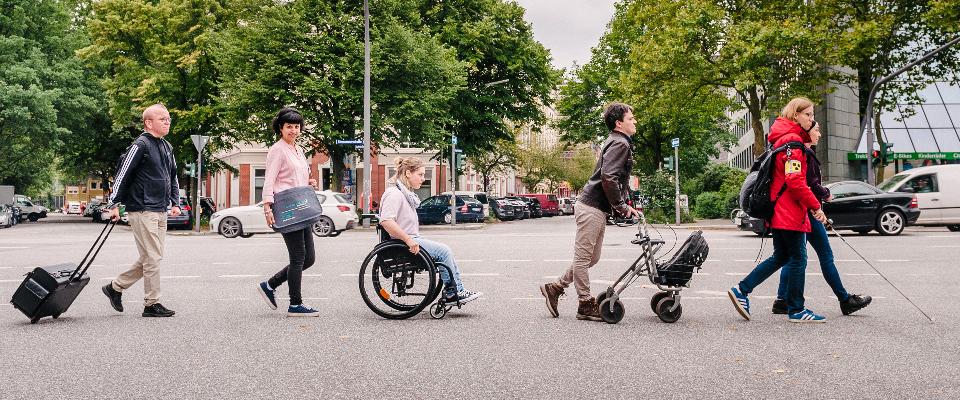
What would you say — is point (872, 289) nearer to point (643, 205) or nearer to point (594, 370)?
point (594, 370)

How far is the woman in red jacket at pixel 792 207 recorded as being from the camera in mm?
6348

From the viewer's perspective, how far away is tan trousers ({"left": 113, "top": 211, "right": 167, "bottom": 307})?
691cm

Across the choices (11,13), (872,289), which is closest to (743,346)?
(872,289)

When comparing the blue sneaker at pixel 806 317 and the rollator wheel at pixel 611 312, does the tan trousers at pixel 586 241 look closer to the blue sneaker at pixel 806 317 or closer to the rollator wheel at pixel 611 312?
the rollator wheel at pixel 611 312

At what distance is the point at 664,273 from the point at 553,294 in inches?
37.6

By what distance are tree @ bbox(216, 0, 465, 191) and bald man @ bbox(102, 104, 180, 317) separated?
2166 centimetres

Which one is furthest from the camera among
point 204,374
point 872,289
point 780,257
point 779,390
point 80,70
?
point 80,70

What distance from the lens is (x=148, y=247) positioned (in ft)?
22.7

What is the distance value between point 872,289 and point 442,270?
4992 mm

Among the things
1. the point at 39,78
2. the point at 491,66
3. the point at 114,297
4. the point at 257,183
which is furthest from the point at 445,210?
the point at 114,297

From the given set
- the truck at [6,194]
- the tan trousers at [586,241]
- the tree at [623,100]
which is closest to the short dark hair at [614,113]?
the tan trousers at [586,241]

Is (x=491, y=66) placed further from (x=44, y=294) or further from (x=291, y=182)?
(x=44, y=294)

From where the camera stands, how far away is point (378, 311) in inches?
271

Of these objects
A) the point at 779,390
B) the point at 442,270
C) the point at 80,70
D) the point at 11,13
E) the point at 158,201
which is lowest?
the point at 779,390
